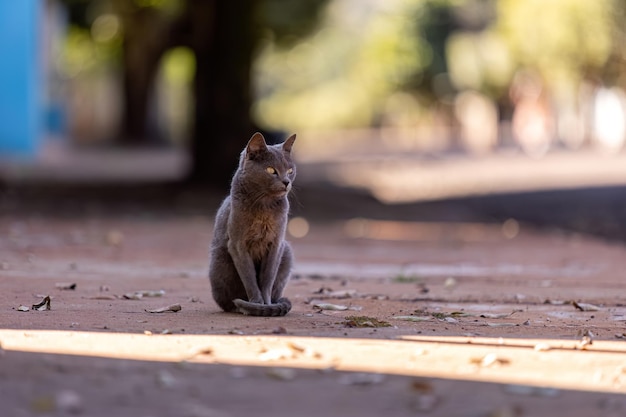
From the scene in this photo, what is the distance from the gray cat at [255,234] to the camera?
7754 millimetres

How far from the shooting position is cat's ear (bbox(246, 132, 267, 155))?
782cm

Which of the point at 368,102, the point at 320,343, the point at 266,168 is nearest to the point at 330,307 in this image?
the point at 266,168

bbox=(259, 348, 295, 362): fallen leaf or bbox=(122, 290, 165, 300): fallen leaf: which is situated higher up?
bbox=(259, 348, 295, 362): fallen leaf

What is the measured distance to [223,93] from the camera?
23.1m

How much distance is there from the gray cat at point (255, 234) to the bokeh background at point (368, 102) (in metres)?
11.7

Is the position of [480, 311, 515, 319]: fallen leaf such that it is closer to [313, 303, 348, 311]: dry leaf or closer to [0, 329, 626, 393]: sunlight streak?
[313, 303, 348, 311]: dry leaf

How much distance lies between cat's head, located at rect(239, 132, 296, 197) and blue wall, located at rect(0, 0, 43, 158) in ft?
81.3

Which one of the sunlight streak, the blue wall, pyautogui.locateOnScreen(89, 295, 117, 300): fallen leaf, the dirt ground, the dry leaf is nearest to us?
the dirt ground

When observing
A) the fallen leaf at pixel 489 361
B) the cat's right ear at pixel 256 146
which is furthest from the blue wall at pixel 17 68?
the fallen leaf at pixel 489 361

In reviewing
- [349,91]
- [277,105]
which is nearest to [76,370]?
[349,91]

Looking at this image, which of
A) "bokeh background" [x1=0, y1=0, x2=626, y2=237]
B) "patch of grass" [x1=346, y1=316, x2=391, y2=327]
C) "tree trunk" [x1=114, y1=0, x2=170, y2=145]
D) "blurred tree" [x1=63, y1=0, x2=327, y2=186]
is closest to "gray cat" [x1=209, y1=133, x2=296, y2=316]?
"patch of grass" [x1=346, y1=316, x2=391, y2=327]

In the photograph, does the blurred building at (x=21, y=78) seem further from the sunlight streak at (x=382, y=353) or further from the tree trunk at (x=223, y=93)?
the sunlight streak at (x=382, y=353)

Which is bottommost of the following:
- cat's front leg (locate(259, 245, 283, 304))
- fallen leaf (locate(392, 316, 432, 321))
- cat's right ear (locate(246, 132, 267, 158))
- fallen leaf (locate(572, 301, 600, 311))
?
fallen leaf (locate(572, 301, 600, 311))

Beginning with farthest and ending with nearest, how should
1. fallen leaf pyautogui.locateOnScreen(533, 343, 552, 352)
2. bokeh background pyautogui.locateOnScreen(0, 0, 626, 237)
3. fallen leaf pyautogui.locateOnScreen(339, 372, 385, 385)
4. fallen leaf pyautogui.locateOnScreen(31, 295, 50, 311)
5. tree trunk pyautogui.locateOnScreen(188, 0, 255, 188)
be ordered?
bokeh background pyautogui.locateOnScreen(0, 0, 626, 237) < tree trunk pyautogui.locateOnScreen(188, 0, 255, 188) < fallen leaf pyautogui.locateOnScreen(31, 295, 50, 311) < fallen leaf pyautogui.locateOnScreen(533, 343, 552, 352) < fallen leaf pyautogui.locateOnScreen(339, 372, 385, 385)
